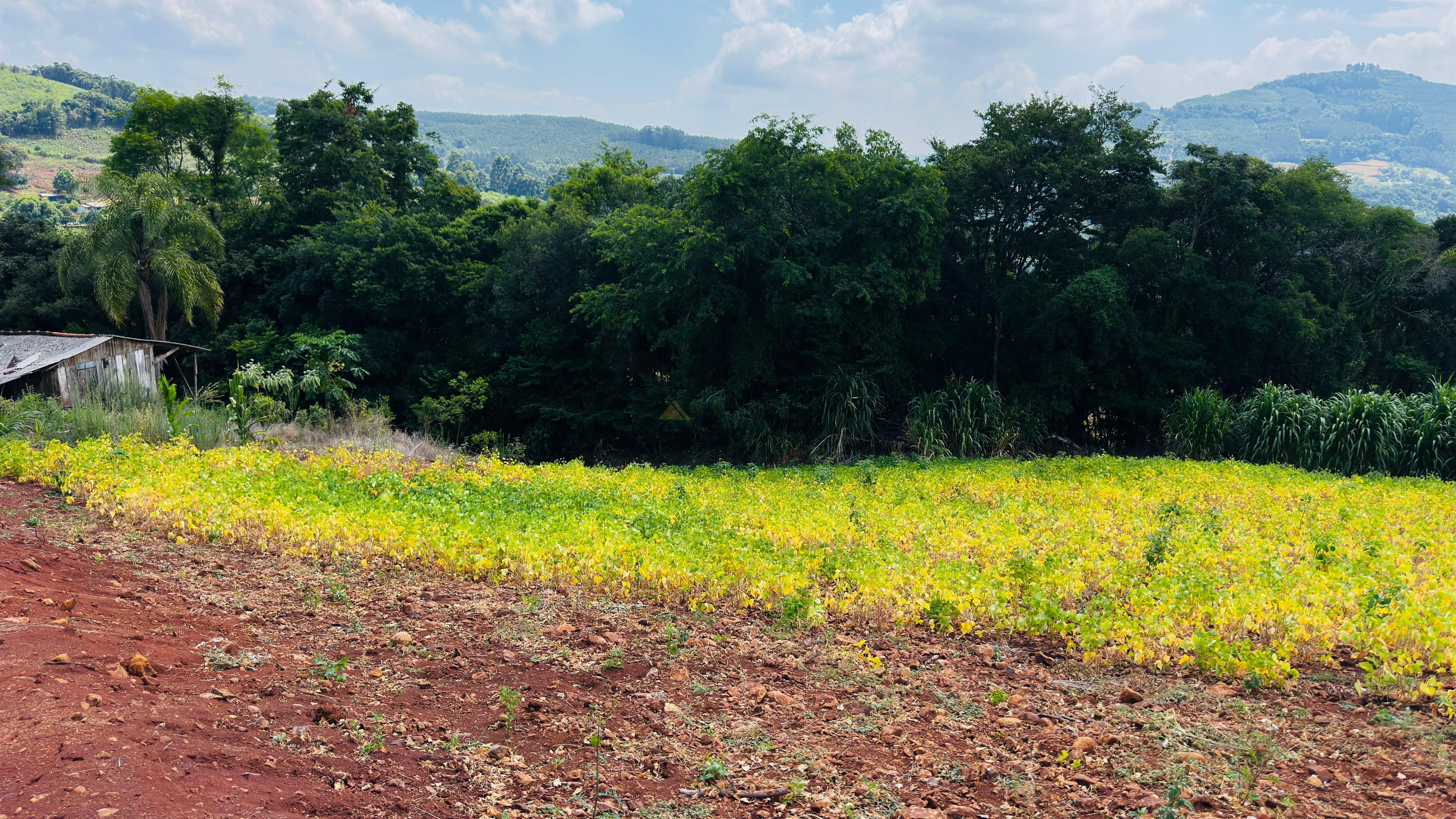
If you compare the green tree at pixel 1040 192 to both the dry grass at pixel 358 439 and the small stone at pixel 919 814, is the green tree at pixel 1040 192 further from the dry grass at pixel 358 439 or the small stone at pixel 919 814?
the small stone at pixel 919 814

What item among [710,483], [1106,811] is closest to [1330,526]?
[1106,811]

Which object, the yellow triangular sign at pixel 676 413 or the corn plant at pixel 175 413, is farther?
the yellow triangular sign at pixel 676 413

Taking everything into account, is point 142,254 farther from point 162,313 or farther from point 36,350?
point 36,350

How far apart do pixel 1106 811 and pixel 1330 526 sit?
6595mm

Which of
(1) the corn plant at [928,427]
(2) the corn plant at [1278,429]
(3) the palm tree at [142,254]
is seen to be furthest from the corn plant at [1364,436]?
(3) the palm tree at [142,254]

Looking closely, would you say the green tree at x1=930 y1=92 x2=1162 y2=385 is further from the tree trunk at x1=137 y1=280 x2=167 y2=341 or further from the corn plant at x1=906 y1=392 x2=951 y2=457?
the tree trunk at x1=137 y1=280 x2=167 y2=341

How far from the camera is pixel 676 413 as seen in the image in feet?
64.1

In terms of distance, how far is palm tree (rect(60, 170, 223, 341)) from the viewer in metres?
23.0

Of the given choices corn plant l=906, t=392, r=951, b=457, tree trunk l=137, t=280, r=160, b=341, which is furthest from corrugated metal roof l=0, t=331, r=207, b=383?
corn plant l=906, t=392, r=951, b=457

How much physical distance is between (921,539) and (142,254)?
24.8 m

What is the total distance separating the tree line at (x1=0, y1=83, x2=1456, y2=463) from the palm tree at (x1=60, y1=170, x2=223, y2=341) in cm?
12

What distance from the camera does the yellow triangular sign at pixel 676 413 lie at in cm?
1942

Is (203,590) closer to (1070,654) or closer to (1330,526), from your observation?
(1070,654)

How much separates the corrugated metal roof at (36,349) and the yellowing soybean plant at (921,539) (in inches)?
264
